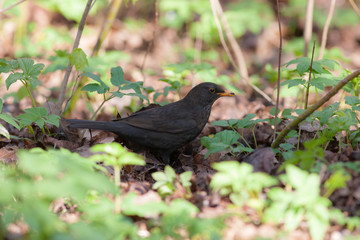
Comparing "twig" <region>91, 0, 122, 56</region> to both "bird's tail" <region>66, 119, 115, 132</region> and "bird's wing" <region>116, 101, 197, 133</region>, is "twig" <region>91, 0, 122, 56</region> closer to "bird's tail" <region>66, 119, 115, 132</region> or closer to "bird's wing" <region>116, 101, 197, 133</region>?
"bird's wing" <region>116, 101, 197, 133</region>

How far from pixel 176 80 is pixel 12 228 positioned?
10.4ft

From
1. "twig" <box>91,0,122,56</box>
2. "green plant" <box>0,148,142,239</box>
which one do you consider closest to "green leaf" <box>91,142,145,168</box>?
"green plant" <box>0,148,142,239</box>

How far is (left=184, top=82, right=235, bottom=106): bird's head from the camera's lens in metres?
4.74

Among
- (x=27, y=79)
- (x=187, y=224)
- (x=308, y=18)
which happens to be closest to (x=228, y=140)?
(x=187, y=224)

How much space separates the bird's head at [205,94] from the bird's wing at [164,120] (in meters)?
0.27

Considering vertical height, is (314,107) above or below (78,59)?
below

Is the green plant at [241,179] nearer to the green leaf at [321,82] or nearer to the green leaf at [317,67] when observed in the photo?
the green leaf at [321,82]

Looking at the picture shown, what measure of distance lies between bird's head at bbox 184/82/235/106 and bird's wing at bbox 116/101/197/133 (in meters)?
0.27

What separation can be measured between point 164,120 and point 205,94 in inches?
26.0

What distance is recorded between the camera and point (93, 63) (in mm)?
5547

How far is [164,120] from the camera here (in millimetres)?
4453

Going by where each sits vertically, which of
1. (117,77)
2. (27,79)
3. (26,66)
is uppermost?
(26,66)

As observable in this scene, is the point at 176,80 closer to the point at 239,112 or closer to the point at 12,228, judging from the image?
the point at 239,112

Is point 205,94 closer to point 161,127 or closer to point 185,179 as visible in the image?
point 161,127
